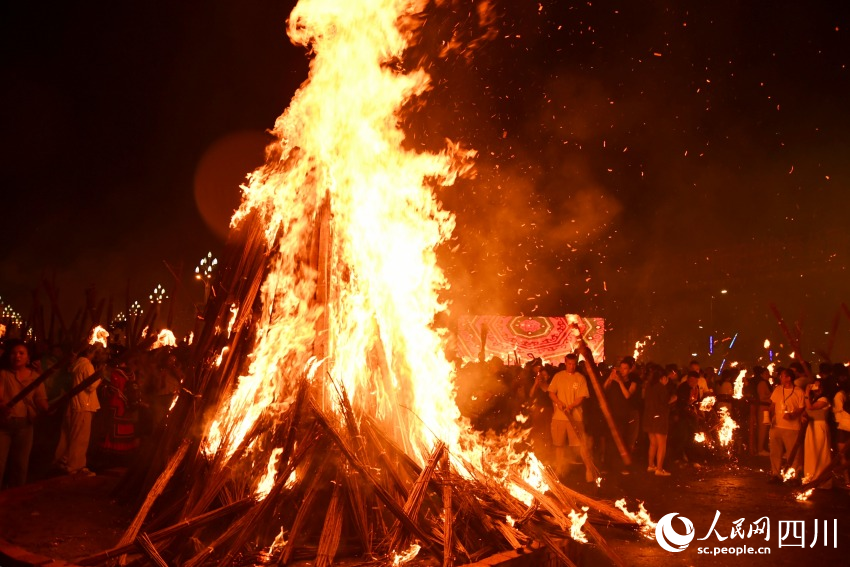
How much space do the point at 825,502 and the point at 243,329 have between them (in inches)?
324

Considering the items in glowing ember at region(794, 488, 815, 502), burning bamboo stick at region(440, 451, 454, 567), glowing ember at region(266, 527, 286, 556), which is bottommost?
glowing ember at region(266, 527, 286, 556)

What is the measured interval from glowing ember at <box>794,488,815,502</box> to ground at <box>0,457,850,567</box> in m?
0.08

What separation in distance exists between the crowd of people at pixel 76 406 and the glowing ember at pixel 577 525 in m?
4.26

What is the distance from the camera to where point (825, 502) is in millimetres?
8328

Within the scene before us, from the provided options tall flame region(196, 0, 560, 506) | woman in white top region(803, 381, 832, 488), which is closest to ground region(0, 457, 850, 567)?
woman in white top region(803, 381, 832, 488)

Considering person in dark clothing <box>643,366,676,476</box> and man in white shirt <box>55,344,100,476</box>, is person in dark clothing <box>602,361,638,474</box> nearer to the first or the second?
person in dark clothing <box>643,366,676,476</box>

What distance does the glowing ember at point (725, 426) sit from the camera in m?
12.7

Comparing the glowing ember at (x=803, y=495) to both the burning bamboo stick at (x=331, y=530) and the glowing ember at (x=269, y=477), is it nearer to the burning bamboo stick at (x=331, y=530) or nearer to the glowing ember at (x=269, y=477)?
the burning bamboo stick at (x=331, y=530)

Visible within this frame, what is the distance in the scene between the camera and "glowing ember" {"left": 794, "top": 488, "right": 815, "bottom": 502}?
27.8ft

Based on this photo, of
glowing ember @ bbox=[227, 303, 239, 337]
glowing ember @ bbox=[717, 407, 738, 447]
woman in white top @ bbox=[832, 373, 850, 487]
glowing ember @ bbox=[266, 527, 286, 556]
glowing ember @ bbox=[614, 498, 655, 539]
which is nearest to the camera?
glowing ember @ bbox=[266, 527, 286, 556]

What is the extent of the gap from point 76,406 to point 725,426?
12.2 metres

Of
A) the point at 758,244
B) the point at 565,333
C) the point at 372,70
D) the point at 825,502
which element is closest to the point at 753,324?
the point at 758,244

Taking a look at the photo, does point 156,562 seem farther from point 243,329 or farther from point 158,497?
point 243,329

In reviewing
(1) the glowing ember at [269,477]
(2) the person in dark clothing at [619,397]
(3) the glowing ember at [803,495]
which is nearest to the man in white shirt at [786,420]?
(3) the glowing ember at [803,495]
